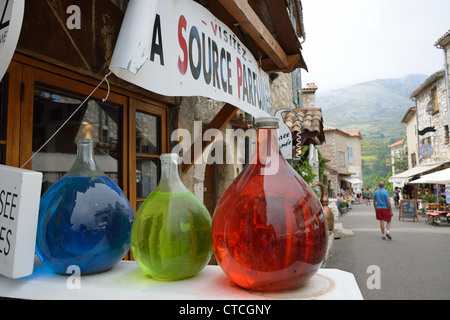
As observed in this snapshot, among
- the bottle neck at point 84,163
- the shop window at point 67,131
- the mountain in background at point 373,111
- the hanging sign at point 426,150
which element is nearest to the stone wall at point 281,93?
the shop window at point 67,131

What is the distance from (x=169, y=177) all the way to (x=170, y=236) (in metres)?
0.16

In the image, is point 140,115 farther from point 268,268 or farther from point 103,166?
point 268,268

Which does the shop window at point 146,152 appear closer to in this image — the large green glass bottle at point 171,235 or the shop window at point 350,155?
the large green glass bottle at point 171,235

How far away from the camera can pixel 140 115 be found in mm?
2518

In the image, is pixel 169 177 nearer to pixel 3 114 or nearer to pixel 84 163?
pixel 84 163

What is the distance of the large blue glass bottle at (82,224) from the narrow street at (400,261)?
8.56 ft

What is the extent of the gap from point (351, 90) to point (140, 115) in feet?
666

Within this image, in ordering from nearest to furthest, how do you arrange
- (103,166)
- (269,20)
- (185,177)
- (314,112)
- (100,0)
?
(100,0)
(103,166)
(269,20)
(185,177)
(314,112)

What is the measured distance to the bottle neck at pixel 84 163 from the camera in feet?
2.74

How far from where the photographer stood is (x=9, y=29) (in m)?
0.67

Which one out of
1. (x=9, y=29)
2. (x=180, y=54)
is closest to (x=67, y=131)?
(x=180, y=54)

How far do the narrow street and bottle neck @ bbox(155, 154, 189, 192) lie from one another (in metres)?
2.57

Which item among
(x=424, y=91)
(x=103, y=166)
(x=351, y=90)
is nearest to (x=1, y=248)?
(x=103, y=166)

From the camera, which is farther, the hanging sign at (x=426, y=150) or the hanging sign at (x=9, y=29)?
the hanging sign at (x=426, y=150)
